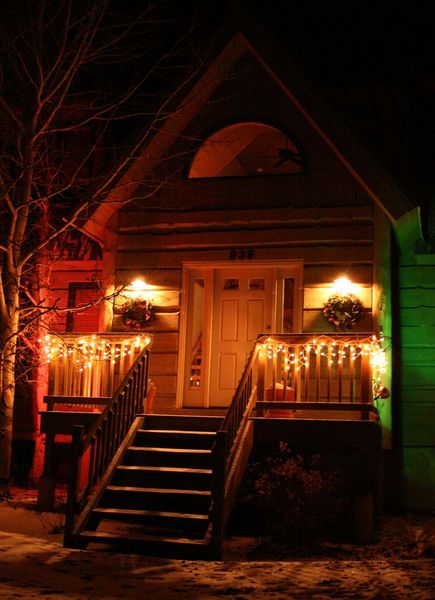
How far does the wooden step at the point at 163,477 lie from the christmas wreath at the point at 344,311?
3.62 metres

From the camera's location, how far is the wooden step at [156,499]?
937cm

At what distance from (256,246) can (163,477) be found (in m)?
4.45

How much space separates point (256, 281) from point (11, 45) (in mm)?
5333

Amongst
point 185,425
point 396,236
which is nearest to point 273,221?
point 396,236

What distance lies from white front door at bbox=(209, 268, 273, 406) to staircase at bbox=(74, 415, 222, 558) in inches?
82.4

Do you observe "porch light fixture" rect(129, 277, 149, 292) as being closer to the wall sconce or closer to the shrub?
the wall sconce

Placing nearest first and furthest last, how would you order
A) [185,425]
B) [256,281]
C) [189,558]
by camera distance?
[189,558]
[185,425]
[256,281]

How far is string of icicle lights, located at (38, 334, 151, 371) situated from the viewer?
11.9 m

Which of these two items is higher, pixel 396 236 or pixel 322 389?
pixel 396 236

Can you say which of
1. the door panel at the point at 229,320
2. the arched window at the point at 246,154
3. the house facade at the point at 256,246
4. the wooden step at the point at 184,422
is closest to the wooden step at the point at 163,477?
the wooden step at the point at 184,422

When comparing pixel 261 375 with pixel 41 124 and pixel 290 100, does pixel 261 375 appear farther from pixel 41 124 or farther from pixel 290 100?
pixel 41 124

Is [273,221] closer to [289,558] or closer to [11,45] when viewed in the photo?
[11,45]

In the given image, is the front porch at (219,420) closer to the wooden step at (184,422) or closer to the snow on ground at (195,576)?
the wooden step at (184,422)

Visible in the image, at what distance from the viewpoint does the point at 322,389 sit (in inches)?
484
